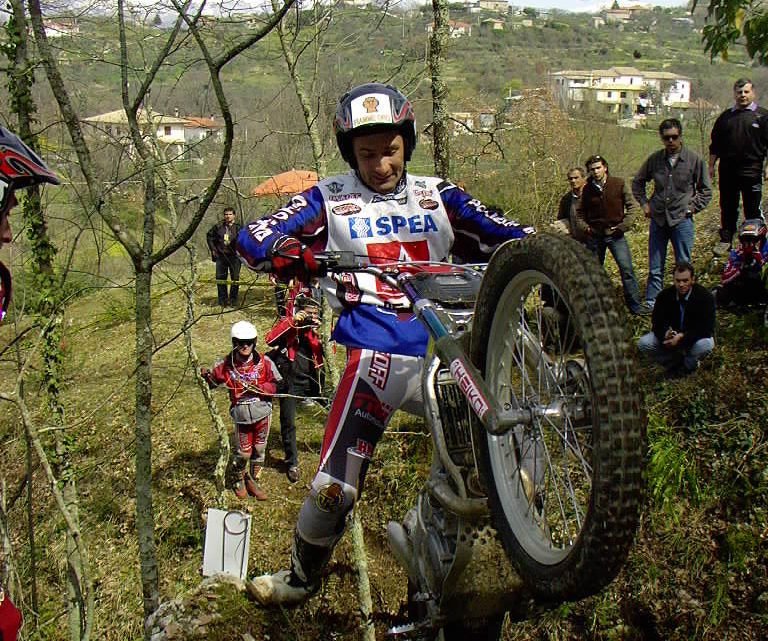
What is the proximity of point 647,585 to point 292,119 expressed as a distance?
814 cm

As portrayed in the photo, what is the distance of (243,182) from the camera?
10.8 meters

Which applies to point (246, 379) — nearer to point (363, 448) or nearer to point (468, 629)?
point (363, 448)

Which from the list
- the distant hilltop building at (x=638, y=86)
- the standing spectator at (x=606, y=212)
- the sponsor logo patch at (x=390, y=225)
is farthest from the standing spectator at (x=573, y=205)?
the distant hilltop building at (x=638, y=86)

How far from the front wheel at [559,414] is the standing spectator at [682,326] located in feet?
14.1

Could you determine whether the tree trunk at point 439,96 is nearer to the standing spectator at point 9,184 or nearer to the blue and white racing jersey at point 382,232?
the blue and white racing jersey at point 382,232

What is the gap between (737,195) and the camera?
29.6 feet

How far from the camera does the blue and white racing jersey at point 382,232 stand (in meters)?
3.60

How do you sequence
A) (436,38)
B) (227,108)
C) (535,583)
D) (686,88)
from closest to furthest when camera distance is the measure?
1. (535,583)
2. (227,108)
3. (436,38)
4. (686,88)

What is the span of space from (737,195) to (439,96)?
4784 mm

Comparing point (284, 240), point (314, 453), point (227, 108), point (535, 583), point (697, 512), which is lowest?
point (314, 453)

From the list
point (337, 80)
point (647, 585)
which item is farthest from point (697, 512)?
point (337, 80)

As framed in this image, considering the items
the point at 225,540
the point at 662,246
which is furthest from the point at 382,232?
the point at 662,246

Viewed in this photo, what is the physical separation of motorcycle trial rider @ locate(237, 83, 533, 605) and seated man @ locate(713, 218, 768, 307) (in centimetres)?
498

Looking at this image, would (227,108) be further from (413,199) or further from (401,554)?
(401,554)
